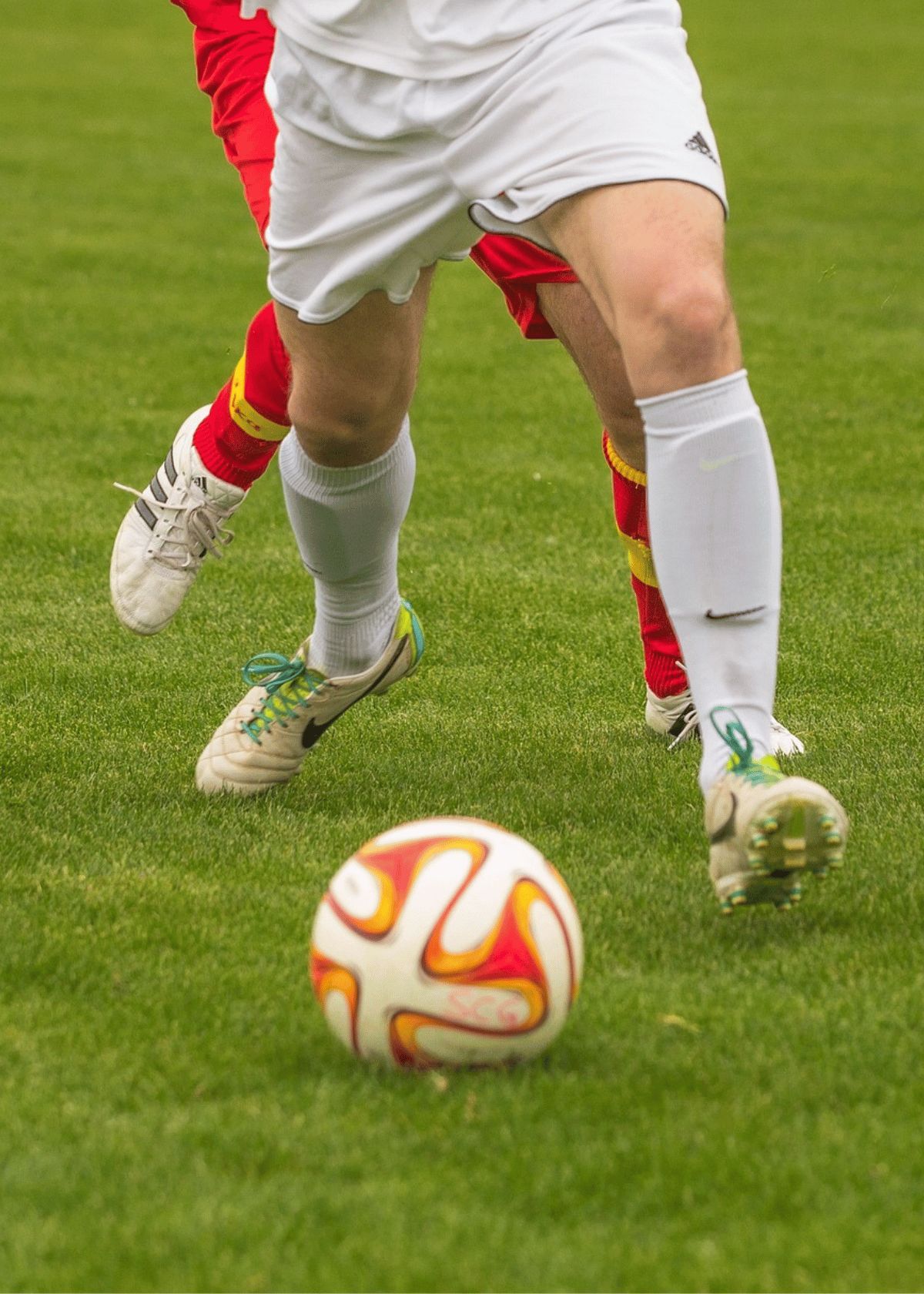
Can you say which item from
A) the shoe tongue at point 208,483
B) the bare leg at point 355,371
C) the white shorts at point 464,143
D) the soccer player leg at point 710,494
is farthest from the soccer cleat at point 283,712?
the soccer player leg at point 710,494

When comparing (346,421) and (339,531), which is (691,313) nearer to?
(346,421)

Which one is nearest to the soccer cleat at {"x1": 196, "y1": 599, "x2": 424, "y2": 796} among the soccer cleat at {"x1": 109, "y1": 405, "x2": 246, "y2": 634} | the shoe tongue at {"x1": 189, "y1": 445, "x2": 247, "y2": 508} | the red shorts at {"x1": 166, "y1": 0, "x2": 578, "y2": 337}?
the soccer cleat at {"x1": 109, "y1": 405, "x2": 246, "y2": 634}

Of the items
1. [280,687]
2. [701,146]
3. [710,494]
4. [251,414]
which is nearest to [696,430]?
[710,494]

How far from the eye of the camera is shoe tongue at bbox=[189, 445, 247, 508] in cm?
430

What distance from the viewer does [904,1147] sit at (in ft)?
7.44

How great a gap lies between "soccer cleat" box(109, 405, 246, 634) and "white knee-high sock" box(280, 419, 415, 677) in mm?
379

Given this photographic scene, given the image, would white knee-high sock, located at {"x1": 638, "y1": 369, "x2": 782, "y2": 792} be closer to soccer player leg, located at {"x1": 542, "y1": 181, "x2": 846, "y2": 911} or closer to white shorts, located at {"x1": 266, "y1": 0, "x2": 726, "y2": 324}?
soccer player leg, located at {"x1": 542, "y1": 181, "x2": 846, "y2": 911}

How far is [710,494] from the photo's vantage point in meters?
2.88

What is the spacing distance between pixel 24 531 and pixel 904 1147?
4.49m

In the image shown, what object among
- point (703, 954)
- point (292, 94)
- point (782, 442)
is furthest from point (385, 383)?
point (782, 442)

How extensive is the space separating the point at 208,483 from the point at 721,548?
5.69 ft

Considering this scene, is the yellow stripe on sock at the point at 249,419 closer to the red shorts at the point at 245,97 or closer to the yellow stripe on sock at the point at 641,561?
the red shorts at the point at 245,97

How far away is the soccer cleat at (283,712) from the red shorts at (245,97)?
72 centimetres

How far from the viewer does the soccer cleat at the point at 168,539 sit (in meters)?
4.26
